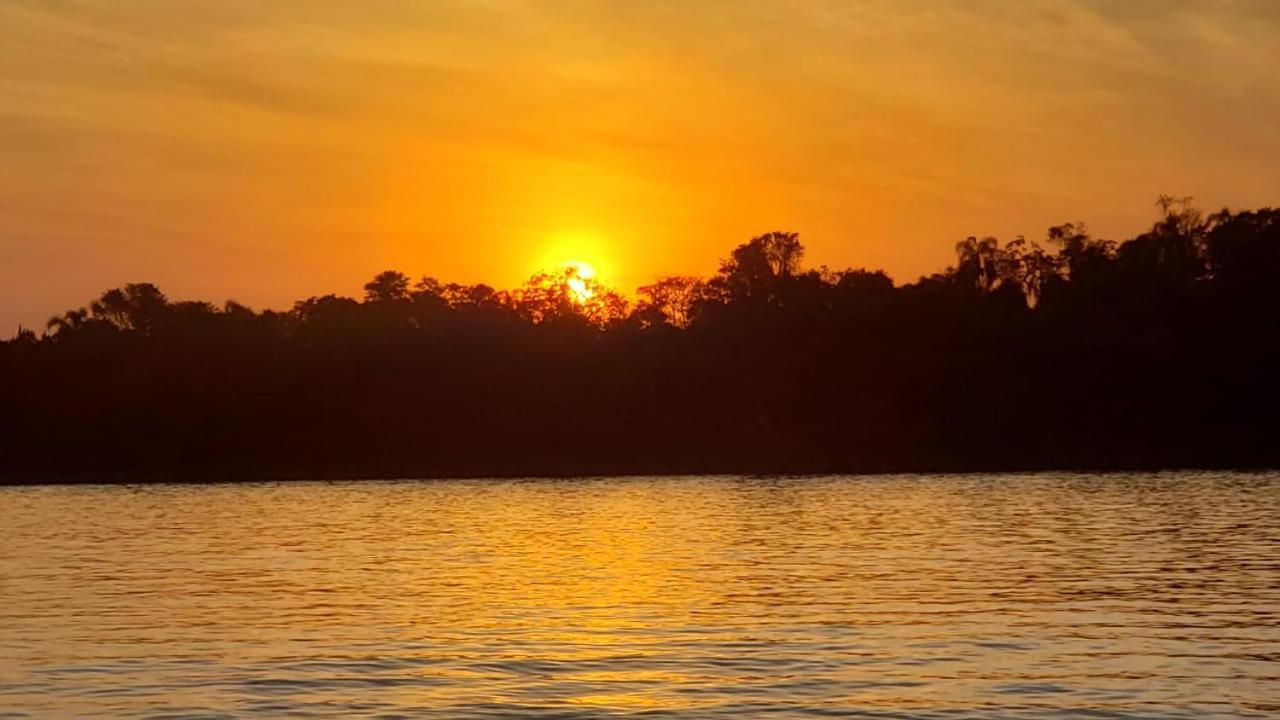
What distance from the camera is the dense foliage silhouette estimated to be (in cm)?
16262

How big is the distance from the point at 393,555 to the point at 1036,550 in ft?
72.0

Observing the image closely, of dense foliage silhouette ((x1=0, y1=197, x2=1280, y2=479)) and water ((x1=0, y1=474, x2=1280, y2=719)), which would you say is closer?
water ((x1=0, y1=474, x2=1280, y2=719))

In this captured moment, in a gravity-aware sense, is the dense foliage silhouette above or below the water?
above

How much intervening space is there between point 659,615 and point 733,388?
136144 millimetres

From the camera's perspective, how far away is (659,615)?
123 feet

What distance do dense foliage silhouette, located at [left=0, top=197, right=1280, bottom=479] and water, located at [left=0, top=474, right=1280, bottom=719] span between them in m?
86.1

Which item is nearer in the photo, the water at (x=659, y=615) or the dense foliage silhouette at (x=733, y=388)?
the water at (x=659, y=615)

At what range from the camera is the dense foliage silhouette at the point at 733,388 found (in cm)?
16262

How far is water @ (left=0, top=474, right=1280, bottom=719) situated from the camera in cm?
2639

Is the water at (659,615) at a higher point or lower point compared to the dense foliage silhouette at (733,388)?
lower

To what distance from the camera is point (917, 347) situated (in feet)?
567

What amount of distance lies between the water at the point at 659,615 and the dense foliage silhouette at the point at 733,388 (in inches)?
3390

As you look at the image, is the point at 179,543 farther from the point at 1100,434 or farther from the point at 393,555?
the point at 1100,434

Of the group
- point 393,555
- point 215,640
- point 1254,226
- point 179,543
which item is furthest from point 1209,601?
point 1254,226
